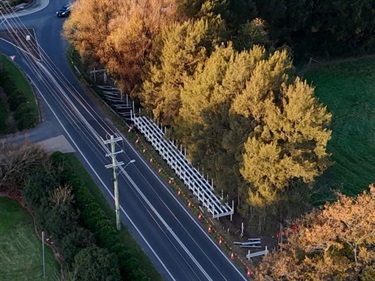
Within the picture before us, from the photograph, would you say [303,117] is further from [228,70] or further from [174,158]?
[174,158]

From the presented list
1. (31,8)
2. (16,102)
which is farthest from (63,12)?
(16,102)

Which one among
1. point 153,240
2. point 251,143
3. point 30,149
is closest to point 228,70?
point 251,143

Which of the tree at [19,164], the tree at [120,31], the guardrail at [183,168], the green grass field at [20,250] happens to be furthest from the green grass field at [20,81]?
the green grass field at [20,250]

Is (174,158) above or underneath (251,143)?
underneath

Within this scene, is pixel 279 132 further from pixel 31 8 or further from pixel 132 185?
pixel 31 8

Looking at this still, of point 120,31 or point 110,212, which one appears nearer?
point 110,212

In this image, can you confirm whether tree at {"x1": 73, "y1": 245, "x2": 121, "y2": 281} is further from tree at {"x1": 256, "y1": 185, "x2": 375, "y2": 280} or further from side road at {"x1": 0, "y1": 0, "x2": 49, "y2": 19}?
side road at {"x1": 0, "y1": 0, "x2": 49, "y2": 19}
